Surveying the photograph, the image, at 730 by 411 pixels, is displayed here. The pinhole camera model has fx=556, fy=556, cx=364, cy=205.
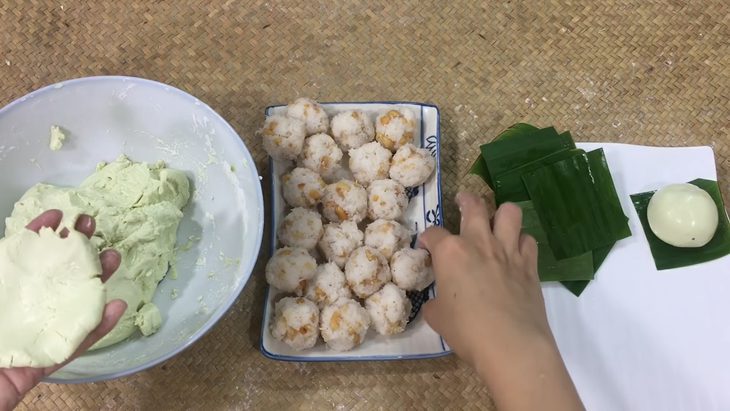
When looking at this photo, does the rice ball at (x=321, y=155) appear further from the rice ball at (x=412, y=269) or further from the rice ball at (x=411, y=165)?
the rice ball at (x=412, y=269)

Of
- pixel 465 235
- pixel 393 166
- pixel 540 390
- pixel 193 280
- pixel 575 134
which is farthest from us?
pixel 575 134

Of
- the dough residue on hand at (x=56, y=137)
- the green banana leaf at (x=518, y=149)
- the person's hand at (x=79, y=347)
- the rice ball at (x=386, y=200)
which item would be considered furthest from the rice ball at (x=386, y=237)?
the dough residue on hand at (x=56, y=137)

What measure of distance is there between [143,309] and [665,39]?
135cm

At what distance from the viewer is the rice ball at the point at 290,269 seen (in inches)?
40.6

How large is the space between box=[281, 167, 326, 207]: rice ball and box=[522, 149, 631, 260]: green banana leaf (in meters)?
0.42

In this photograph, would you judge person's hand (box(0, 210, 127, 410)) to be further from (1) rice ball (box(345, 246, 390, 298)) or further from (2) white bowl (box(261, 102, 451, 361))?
(1) rice ball (box(345, 246, 390, 298))

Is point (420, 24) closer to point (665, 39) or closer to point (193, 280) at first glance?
point (665, 39)

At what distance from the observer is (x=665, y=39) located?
4.57 feet

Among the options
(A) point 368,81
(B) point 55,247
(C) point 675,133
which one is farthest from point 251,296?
(C) point 675,133

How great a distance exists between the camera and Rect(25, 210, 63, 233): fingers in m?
0.77

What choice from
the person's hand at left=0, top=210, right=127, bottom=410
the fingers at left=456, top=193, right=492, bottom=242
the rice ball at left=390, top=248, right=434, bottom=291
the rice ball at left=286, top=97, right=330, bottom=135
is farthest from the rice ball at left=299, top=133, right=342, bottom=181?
the person's hand at left=0, top=210, right=127, bottom=410

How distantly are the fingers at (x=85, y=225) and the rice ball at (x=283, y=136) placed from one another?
1.30 feet

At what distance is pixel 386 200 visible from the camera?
111 centimetres

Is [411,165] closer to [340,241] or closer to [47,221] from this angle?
[340,241]
